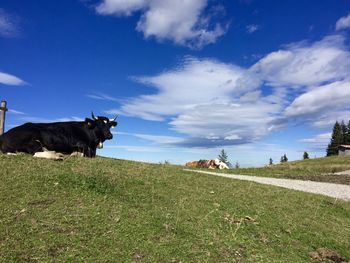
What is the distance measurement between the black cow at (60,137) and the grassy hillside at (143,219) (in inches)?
53.3

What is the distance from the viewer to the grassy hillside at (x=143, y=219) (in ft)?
25.2

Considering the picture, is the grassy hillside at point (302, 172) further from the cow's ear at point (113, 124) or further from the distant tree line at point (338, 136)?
the distant tree line at point (338, 136)

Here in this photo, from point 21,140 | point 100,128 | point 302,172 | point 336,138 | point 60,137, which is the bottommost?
point 302,172

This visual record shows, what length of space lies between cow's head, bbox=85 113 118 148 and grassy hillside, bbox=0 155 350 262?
450cm

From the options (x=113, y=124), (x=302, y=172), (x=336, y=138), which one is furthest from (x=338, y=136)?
(x=113, y=124)

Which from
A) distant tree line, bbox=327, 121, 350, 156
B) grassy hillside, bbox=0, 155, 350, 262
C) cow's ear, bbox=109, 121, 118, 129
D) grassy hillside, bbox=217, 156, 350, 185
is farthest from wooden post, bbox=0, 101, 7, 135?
distant tree line, bbox=327, 121, 350, 156

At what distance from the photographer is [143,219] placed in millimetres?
9219

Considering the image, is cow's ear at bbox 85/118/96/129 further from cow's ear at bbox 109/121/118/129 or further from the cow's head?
cow's ear at bbox 109/121/118/129

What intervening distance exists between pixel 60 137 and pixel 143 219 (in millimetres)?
8208

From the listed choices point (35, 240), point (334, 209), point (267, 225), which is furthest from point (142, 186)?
point (334, 209)

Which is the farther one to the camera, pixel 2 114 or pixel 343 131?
pixel 343 131

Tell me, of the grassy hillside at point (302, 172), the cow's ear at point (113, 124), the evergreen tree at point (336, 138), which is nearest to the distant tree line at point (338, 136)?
the evergreen tree at point (336, 138)

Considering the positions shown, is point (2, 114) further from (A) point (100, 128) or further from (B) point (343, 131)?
(B) point (343, 131)

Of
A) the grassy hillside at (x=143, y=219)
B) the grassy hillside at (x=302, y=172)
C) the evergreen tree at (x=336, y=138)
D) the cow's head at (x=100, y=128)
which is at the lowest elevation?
the grassy hillside at (x=143, y=219)
